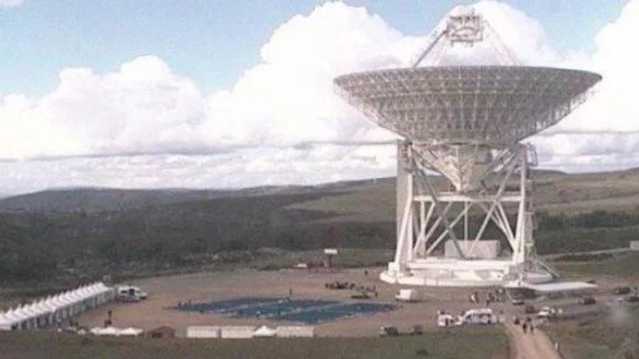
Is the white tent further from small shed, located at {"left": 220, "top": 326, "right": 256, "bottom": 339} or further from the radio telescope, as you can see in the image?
the radio telescope

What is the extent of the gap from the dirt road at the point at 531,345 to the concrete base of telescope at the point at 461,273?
3059cm

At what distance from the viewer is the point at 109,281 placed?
116m

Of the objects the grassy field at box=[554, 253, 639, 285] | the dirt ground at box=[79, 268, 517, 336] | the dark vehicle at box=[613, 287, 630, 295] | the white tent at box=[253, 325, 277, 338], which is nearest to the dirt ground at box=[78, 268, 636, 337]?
the dirt ground at box=[79, 268, 517, 336]

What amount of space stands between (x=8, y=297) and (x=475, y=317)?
46.1 m

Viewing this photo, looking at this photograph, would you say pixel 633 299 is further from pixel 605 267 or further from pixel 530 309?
pixel 605 267

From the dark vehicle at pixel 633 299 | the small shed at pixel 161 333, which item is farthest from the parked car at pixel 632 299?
the small shed at pixel 161 333

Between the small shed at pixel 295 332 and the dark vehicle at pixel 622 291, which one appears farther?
the dark vehicle at pixel 622 291

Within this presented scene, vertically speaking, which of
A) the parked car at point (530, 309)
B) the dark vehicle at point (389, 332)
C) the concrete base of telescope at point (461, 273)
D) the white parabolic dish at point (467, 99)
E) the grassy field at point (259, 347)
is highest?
the white parabolic dish at point (467, 99)

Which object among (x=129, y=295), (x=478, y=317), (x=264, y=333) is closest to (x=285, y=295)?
(x=129, y=295)

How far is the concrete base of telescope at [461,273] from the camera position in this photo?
10044cm

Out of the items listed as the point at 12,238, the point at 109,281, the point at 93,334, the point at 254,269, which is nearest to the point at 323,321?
the point at 93,334

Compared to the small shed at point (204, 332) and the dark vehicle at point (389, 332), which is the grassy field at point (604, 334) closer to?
the dark vehicle at point (389, 332)

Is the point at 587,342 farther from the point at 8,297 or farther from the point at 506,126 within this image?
the point at 8,297

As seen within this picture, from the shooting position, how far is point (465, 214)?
105188 millimetres
